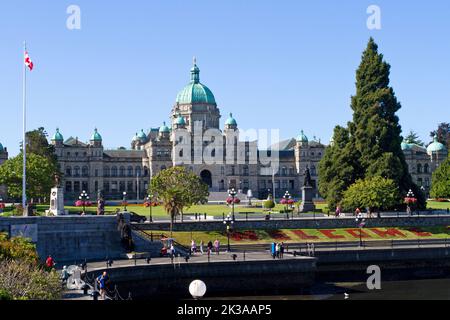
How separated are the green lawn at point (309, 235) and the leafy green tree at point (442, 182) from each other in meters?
44.0

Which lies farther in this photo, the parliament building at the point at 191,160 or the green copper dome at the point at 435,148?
the green copper dome at the point at 435,148

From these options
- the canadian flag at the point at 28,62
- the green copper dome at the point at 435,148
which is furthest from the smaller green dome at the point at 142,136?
the canadian flag at the point at 28,62

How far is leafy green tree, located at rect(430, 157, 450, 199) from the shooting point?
11294 centimetres

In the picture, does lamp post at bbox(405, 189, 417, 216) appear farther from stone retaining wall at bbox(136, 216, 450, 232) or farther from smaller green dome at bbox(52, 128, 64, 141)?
smaller green dome at bbox(52, 128, 64, 141)

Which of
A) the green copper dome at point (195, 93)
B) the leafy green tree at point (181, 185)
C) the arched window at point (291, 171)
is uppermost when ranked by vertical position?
the green copper dome at point (195, 93)

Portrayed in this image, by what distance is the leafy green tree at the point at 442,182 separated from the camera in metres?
113

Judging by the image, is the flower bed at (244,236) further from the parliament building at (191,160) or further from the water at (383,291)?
the parliament building at (191,160)

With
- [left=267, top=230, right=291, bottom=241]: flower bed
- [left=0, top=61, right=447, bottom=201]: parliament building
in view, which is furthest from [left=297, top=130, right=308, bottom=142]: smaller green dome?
[left=267, top=230, right=291, bottom=241]: flower bed

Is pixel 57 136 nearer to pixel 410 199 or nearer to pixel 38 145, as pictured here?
pixel 38 145

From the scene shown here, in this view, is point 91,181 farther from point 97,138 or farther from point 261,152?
point 261,152

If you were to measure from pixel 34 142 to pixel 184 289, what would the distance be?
75226mm

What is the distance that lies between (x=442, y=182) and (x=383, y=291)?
68.9 m

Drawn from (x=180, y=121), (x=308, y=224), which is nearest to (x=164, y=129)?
(x=180, y=121)

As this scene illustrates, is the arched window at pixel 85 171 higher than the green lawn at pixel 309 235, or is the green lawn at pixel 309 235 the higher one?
the arched window at pixel 85 171
